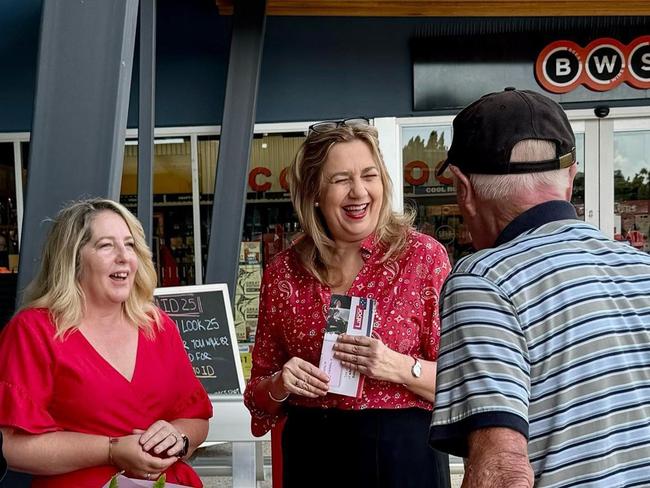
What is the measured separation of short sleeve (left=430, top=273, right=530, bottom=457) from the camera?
1.05 m

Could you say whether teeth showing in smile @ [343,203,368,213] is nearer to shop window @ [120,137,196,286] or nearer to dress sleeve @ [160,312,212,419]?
dress sleeve @ [160,312,212,419]

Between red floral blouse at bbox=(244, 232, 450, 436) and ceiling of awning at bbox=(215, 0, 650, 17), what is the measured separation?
15.4 ft

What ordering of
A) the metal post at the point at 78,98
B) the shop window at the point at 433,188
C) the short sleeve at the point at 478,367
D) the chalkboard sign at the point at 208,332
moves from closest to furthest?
the short sleeve at the point at 478,367, the metal post at the point at 78,98, the chalkboard sign at the point at 208,332, the shop window at the point at 433,188

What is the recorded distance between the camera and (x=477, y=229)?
4.24 ft

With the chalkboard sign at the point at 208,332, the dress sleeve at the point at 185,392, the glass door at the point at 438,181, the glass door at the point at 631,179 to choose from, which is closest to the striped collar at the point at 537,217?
the dress sleeve at the point at 185,392

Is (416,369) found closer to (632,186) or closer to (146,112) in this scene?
(146,112)

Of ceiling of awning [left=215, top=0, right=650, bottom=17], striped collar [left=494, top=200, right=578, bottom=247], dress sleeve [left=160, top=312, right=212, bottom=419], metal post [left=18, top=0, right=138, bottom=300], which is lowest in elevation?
dress sleeve [left=160, top=312, right=212, bottom=419]

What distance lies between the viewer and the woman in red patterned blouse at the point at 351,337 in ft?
6.54

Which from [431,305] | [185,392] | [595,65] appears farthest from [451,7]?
[185,392]

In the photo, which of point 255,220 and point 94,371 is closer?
point 94,371

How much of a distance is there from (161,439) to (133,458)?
100 mm

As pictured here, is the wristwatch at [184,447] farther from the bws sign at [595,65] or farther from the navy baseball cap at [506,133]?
the bws sign at [595,65]

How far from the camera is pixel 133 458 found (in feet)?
6.61

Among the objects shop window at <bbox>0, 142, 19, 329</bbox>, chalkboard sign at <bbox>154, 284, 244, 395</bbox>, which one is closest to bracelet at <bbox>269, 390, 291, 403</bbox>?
chalkboard sign at <bbox>154, 284, 244, 395</bbox>
